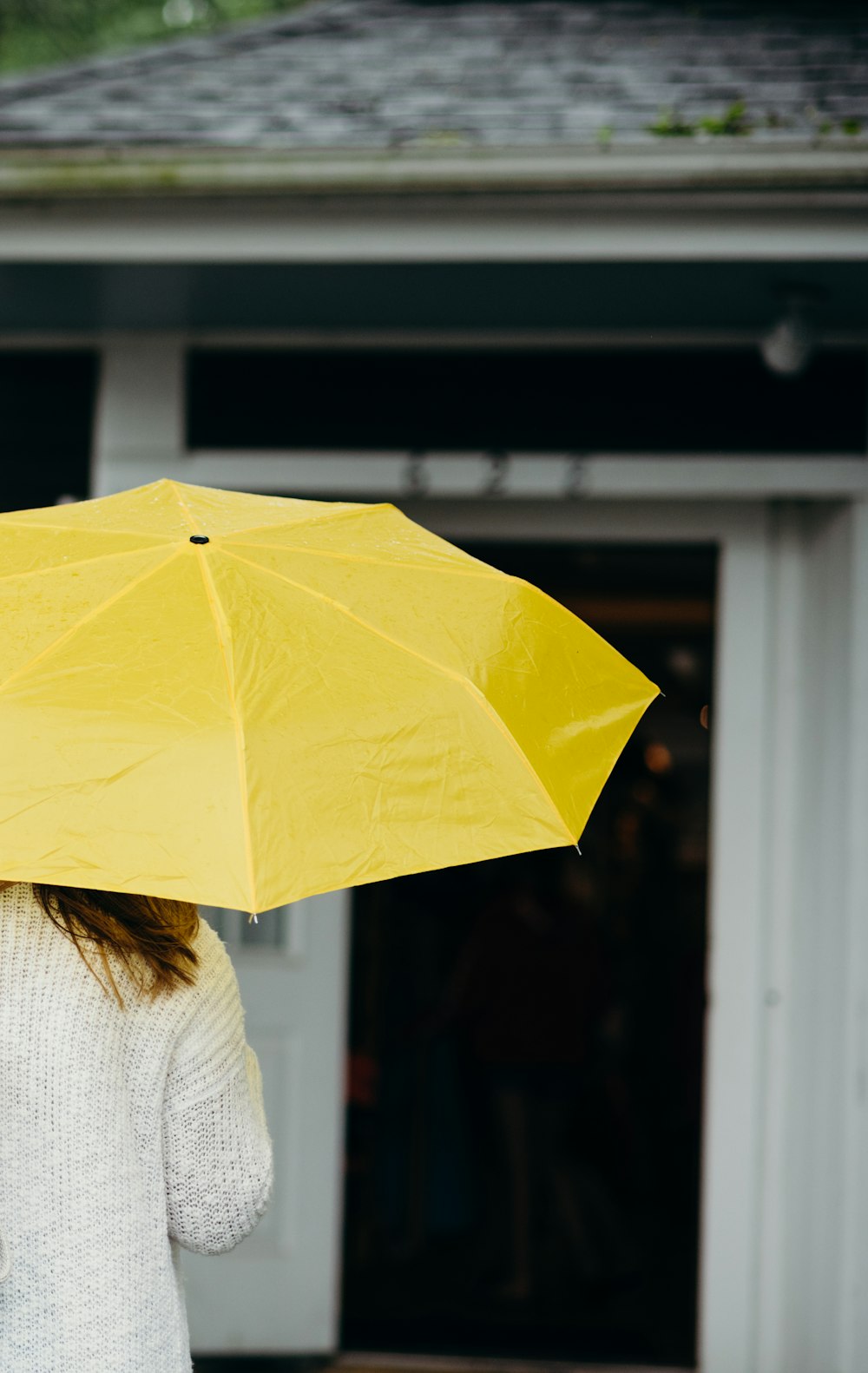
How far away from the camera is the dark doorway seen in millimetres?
Result: 5137

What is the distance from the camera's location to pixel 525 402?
420 centimetres

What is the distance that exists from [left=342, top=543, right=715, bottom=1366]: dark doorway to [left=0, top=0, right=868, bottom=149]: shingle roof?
1332mm

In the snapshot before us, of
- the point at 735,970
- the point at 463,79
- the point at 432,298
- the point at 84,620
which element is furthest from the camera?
the point at 735,970

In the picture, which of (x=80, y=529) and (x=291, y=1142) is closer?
(x=80, y=529)

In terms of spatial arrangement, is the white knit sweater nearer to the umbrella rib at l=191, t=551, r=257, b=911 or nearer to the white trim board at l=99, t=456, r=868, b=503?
the umbrella rib at l=191, t=551, r=257, b=911

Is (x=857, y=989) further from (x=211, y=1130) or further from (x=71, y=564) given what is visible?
(x=71, y=564)

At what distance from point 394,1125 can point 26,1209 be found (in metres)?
4.29

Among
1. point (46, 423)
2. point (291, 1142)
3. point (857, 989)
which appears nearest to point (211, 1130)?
point (857, 989)

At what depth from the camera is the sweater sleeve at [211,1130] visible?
1.79 meters

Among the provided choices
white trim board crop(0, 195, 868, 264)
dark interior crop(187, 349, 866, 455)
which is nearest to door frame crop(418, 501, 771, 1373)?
dark interior crop(187, 349, 866, 455)

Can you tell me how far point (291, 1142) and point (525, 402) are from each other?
7.88 ft

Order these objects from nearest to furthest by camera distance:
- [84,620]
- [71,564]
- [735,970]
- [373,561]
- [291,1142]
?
[84,620] → [71,564] → [373,561] → [735,970] → [291,1142]

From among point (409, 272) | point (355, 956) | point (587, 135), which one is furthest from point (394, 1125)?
point (587, 135)

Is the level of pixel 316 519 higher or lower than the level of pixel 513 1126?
higher
